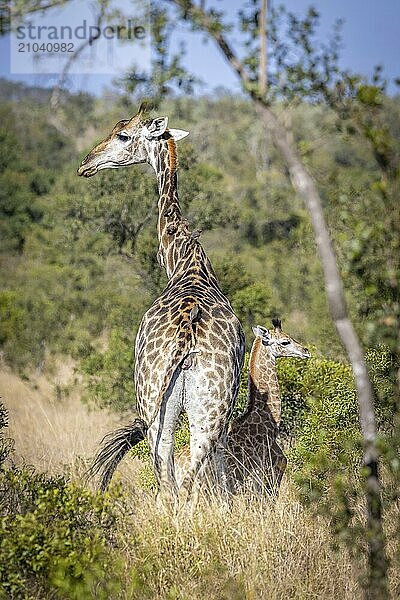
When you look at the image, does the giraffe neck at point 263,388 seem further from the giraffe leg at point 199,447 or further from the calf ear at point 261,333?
the giraffe leg at point 199,447

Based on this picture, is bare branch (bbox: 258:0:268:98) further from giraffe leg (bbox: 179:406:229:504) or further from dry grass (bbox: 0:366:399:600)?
giraffe leg (bbox: 179:406:229:504)

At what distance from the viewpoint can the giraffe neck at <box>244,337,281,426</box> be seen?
20.6ft

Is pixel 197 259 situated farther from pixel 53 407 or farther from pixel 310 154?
pixel 53 407

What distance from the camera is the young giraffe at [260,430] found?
5.70m

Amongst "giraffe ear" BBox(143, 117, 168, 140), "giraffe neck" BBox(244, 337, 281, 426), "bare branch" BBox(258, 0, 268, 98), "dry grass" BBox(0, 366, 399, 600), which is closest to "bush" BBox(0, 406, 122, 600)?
"dry grass" BBox(0, 366, 399, 600)

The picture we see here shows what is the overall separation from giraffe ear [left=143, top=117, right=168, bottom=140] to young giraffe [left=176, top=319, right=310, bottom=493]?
1.66 meters

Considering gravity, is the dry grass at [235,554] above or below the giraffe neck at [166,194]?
below

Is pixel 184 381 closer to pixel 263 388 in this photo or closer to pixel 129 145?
pixel 263 388

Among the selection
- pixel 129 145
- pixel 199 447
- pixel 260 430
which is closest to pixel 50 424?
pixel 260 430

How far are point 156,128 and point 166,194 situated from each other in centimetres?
50

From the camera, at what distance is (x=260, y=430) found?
612cm

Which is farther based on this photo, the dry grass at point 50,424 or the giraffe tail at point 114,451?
the dry grass at point 50,424

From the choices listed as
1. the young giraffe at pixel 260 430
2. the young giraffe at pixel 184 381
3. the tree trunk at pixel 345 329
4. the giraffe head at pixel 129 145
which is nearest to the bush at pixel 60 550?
the young giraffe at pixel 184 381

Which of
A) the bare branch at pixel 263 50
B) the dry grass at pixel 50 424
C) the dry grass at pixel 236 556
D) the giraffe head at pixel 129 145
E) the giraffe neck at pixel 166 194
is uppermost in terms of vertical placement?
the bare branch at pixel 263 50
